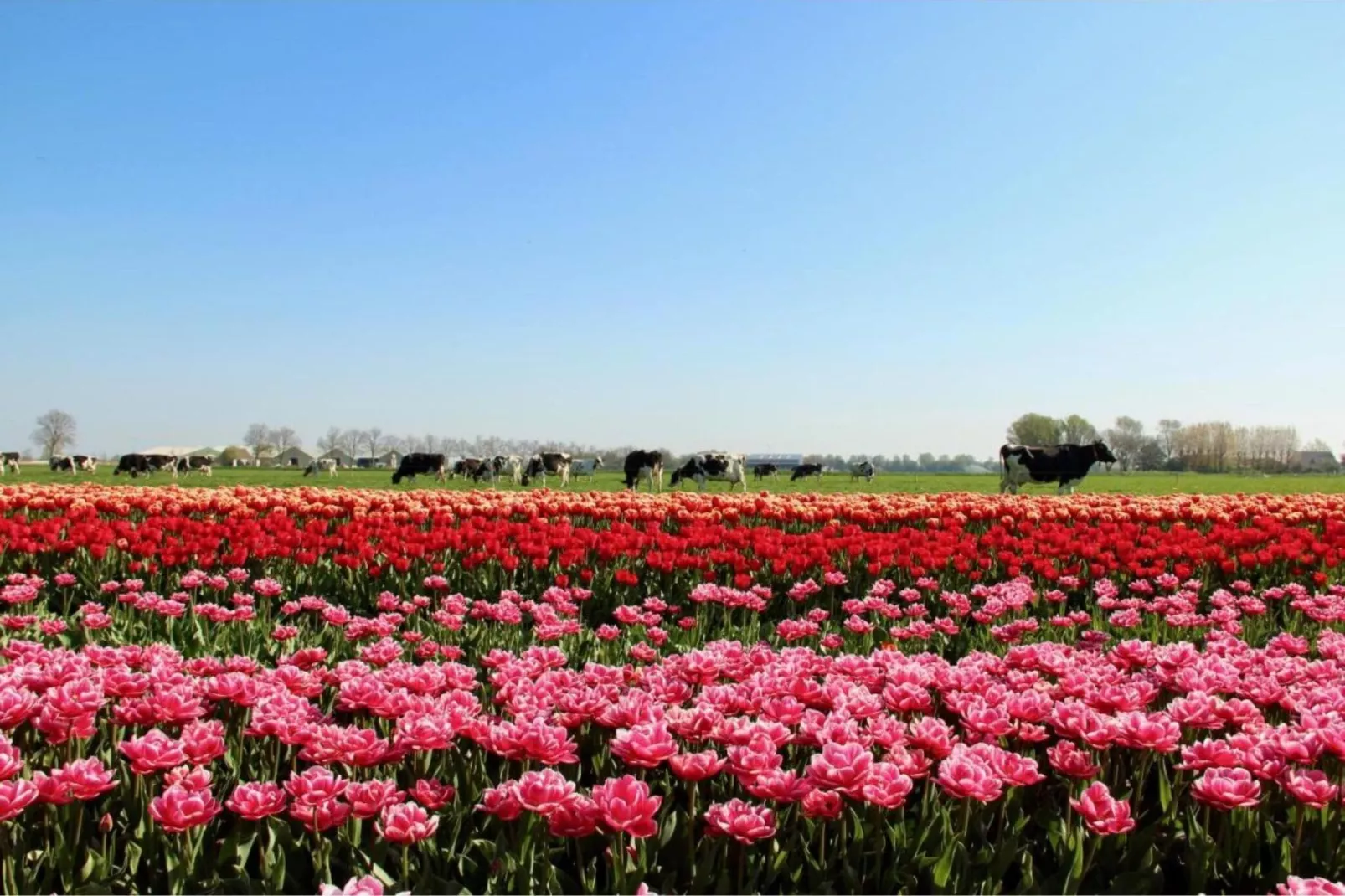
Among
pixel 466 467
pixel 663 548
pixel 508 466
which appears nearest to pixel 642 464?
pixel 508 466

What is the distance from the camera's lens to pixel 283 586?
9812 mm

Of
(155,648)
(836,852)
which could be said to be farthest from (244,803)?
(155,648)

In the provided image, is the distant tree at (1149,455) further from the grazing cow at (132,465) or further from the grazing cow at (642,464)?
the grazing cow at (132,465)

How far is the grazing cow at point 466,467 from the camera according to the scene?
177 ft

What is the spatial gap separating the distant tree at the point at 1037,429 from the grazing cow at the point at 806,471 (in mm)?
48618

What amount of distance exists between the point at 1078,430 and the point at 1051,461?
326 ft

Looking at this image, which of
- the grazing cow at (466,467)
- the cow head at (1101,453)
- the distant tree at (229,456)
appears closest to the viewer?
the cow head at (1101,453)

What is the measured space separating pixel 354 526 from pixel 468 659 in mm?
4145

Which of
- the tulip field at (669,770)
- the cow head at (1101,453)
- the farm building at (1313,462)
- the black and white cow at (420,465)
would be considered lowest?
the tulip field at (669,770)

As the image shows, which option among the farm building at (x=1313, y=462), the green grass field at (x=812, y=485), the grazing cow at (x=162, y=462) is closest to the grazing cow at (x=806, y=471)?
the green grass field at (x=812, y=485)

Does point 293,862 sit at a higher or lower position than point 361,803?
lower

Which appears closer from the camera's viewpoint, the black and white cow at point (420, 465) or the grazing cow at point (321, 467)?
the black and white cow at point (420, 465)

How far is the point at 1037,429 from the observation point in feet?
385

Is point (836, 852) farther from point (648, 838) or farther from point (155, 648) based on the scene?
point (155, 648)
